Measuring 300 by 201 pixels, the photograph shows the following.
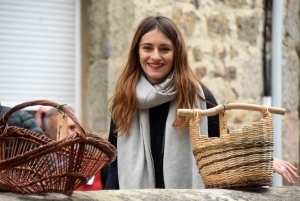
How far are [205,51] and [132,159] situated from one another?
2.27m

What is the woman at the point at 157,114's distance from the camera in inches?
134

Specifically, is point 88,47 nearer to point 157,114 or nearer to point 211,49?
point 211,49

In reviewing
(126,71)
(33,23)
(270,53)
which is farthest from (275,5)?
(126,71)

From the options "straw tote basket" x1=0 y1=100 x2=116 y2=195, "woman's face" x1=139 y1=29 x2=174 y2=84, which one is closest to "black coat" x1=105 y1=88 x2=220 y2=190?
"woman's face" x1=139 y1=29 x2=174 y2=84

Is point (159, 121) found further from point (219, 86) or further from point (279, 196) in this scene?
point (219, 86)

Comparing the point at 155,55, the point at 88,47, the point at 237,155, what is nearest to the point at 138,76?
the point at 155,55

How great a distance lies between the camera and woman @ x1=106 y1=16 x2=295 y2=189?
3.41 m

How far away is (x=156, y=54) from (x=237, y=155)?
28.3 inches

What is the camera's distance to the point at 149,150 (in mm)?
3486

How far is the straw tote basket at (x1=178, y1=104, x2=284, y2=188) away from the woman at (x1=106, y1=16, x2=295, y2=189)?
342 millimetres


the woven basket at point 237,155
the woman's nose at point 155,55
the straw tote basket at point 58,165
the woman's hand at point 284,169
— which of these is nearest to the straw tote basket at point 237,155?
the woven basket at point 237,155

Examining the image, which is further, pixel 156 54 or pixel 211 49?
pixel 211 49

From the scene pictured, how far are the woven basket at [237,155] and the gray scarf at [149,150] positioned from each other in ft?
1.09

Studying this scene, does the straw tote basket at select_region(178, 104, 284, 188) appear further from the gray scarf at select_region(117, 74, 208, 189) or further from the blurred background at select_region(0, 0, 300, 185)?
the blurred background at select_region(0, 0, 300, 185)
